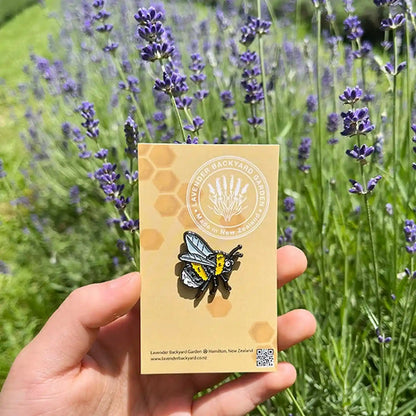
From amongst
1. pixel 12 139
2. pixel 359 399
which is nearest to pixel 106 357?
pixel 359 399

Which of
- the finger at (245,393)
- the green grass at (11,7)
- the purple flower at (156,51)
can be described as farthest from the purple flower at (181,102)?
the green grass at (11,7)

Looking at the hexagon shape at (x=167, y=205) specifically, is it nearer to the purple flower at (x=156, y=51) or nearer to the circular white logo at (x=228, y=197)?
the circular white logo at (x=228, y=197)

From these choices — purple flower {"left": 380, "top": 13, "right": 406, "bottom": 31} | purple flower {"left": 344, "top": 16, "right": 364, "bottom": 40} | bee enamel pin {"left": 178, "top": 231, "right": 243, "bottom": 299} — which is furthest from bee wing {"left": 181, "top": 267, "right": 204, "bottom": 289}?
purple flower {"left": 344, "top": 16, "right": 364, "bottom": 40}

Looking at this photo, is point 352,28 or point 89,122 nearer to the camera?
point 89,122

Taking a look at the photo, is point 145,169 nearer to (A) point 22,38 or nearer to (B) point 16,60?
(B) point 16,60

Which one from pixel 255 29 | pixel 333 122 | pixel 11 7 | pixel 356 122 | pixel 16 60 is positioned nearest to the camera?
pixel 356 122

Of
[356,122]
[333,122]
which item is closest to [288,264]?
[356,122]
